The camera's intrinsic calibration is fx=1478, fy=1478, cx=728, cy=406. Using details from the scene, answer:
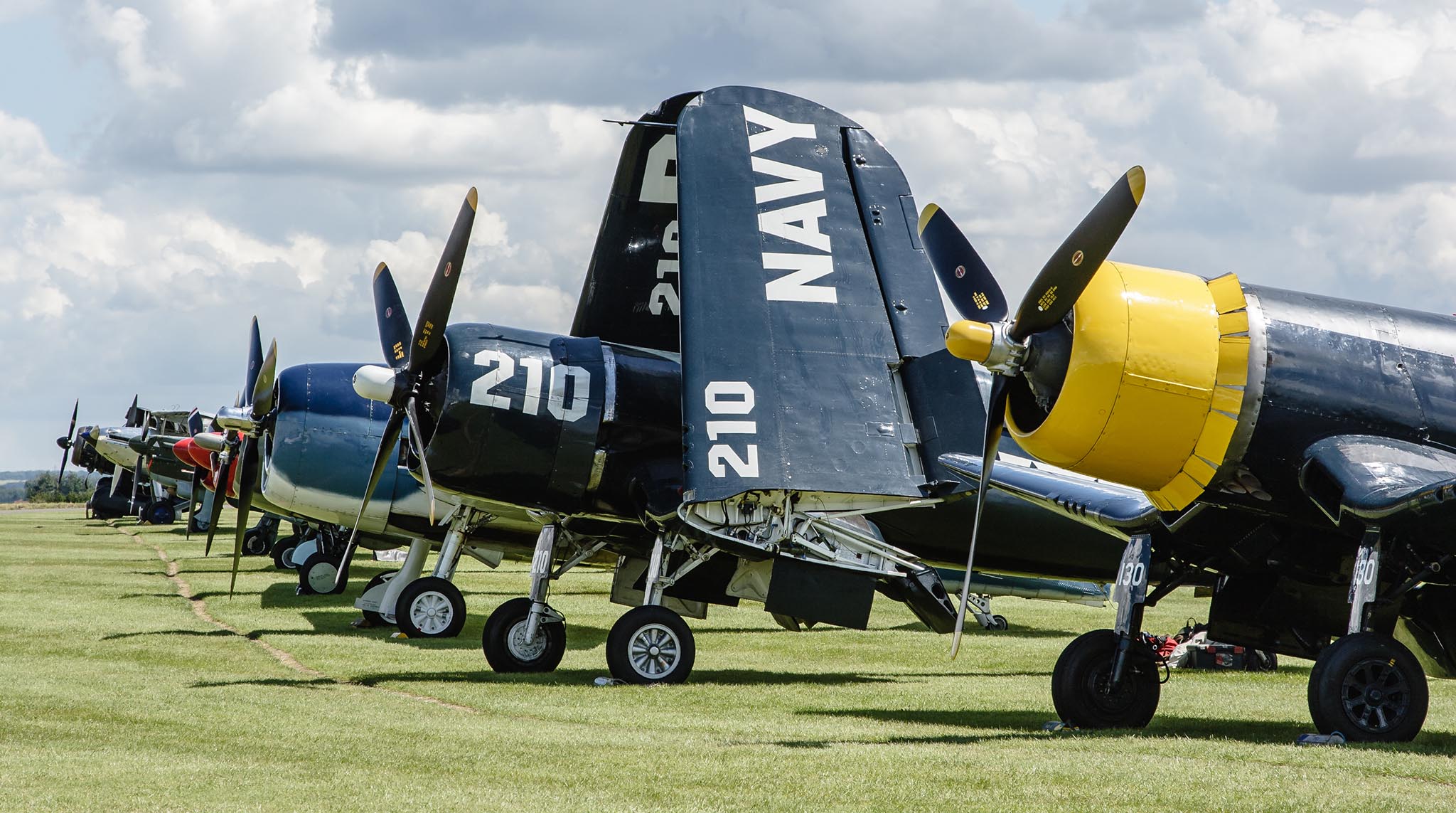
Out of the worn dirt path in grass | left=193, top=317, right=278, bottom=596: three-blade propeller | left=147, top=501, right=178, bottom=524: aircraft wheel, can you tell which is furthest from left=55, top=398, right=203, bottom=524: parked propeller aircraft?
left=193, top=317, right=278, bottom=596: three-blade propeller

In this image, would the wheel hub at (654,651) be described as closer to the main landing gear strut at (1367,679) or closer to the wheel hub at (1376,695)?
the main landing gear strut at (1367,679)

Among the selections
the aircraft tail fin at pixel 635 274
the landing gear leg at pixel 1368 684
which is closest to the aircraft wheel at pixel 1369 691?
the landing gear leg at pixel 1368 684

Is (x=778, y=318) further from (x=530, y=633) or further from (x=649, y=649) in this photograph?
(x=530, y=633)

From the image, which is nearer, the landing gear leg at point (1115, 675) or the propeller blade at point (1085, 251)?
the propeller blade at point (1085, 251)

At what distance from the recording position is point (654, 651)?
14.4 m

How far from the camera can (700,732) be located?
424 inches

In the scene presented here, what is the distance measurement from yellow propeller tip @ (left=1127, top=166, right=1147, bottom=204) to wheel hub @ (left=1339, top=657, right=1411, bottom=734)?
129 inches

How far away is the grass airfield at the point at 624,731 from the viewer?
25.6 feet

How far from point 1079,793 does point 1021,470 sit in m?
5.66

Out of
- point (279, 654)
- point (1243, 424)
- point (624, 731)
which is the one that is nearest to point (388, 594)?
point (279, 654)

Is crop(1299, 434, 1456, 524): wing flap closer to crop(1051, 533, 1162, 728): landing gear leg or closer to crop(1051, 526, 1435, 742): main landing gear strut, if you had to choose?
crop(1051, 526, 1435, 742): main landing gear strut

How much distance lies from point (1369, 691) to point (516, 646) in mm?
8852

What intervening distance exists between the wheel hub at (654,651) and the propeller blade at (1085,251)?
20.4 ft

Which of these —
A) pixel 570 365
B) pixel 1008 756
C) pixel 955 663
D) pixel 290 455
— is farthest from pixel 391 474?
pixel 1008 756
